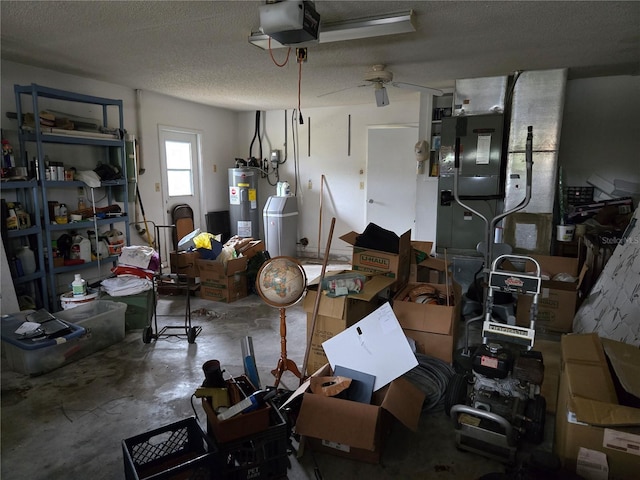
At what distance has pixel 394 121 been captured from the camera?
577cm

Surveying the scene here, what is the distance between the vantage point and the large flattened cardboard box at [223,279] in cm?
432

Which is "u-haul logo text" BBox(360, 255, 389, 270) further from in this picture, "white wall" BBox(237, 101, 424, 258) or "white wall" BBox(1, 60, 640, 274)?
"white wall" BBox(237, 101, 424, 258)

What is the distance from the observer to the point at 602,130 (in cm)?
445

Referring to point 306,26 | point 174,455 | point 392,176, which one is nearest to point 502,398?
point 174,455

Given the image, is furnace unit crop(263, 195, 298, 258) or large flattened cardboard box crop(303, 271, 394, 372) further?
furnace unit crop(263, 195, 298, 258)

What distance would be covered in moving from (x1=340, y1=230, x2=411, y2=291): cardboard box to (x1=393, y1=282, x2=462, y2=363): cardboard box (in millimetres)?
267

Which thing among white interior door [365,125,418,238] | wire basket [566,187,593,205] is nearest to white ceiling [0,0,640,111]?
white interior door [365,125,418,238]

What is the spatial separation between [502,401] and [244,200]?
499 centimetres

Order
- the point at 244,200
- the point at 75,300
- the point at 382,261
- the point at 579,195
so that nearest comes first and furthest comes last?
the point at 382,261 → the point at 75,300 → the point at 579,195 → the point at 244,200

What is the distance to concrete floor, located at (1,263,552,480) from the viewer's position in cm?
191

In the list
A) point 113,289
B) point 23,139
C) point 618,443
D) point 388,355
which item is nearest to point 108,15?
point 23,139

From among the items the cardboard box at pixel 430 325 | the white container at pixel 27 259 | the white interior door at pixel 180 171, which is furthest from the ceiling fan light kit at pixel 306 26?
the white interior door at pixel 180 171

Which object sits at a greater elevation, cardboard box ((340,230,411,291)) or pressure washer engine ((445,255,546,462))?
cardboard box ((340,230,411,291))

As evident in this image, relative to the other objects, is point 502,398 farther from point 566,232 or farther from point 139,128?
point 139,128
